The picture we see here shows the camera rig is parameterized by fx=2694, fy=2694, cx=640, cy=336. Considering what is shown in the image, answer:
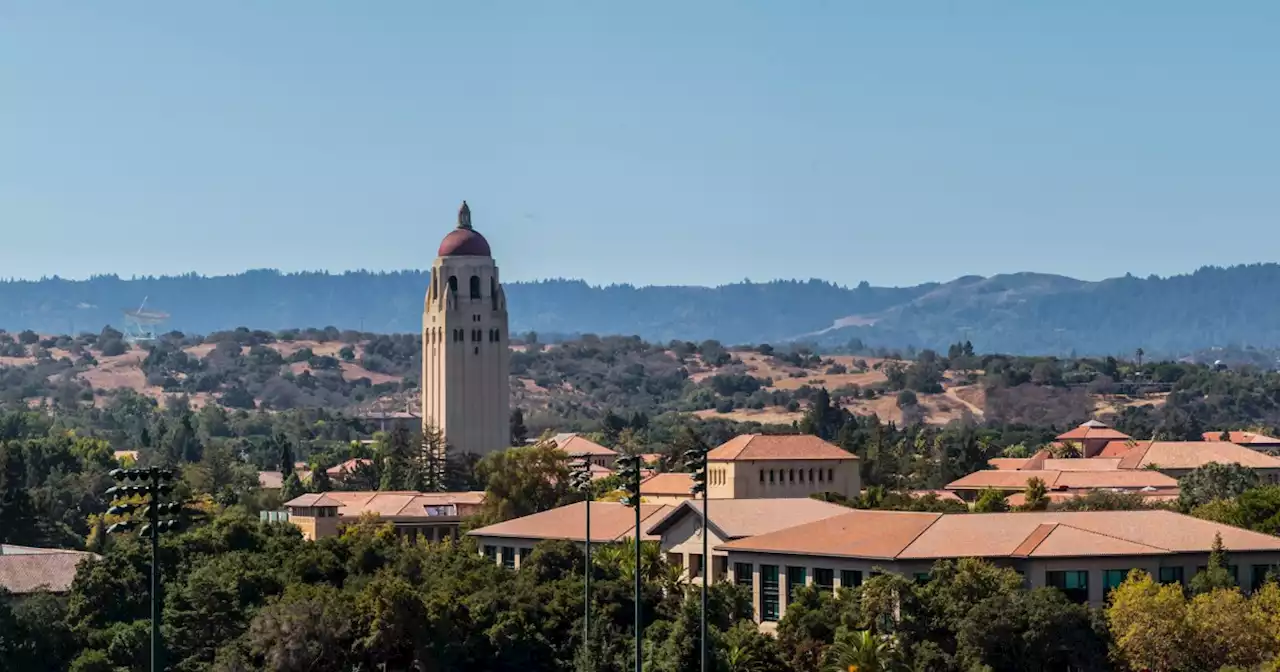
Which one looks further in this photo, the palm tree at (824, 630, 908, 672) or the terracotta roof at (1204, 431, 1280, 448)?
the terracotta roof at (1204, 431, 1280, 448)

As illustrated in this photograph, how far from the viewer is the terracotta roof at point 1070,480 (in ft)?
454

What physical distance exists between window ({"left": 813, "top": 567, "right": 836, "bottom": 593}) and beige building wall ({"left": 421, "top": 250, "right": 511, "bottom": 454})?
9215 centimetres

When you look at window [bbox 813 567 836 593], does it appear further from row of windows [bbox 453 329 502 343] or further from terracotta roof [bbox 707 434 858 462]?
row of windows [bbox 453 329 502 343]

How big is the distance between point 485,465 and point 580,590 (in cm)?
5523

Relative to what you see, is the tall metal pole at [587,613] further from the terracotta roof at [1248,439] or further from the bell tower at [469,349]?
the terracotta roof at [1248,439]

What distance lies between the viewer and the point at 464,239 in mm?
175125

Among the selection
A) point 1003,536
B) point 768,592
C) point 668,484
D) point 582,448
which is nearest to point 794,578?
point 768,592

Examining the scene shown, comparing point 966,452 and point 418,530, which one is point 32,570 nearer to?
point 418,530

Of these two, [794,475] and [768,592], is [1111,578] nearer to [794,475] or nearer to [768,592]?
[768,592]

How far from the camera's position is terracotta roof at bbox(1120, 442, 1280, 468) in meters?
157

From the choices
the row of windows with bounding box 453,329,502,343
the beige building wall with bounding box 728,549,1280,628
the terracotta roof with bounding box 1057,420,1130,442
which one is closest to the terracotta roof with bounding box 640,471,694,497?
the beige building wall with bounding box 728,549,1280,628

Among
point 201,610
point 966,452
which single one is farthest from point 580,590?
point 966,452

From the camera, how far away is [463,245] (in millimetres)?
174875

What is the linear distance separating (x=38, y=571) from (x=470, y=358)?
83278mm
